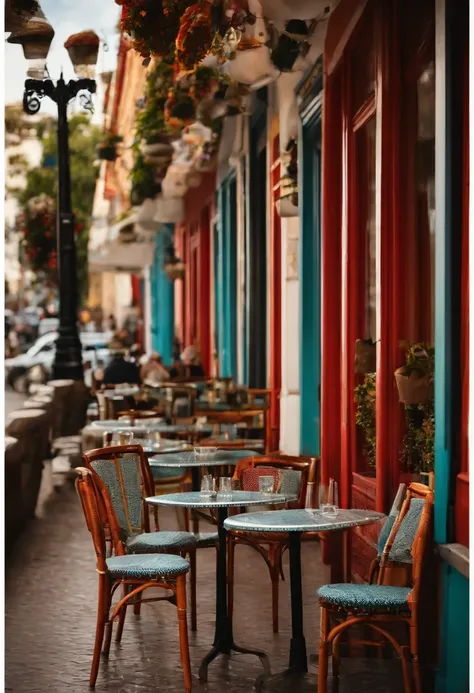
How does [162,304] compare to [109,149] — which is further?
[162,304]

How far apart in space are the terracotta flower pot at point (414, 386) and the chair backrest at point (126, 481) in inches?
63.9

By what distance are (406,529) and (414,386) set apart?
106cm

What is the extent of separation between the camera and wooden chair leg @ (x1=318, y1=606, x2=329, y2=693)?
5418mm

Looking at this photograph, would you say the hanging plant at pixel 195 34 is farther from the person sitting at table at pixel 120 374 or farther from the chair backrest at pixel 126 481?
the person sitting at table at pixel 120 374

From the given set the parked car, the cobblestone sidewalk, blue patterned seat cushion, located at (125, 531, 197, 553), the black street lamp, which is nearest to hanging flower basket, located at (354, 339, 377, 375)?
the cobblestone sidewalk

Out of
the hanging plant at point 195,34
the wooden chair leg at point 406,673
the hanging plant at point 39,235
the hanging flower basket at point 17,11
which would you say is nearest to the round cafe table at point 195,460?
the hanging plant at point 195,34

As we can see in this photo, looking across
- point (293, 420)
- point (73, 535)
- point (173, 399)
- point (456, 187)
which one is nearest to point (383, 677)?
point (456, 187)

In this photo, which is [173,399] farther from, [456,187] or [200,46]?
[456,187]

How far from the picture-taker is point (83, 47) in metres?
12.9

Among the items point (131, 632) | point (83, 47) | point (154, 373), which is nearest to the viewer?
point (131, 632)

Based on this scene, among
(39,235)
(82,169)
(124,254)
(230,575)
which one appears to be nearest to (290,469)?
(230,575)

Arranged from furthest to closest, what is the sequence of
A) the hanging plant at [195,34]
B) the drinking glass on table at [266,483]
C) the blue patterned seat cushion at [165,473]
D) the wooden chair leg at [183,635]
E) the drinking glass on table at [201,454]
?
the blue patterned seat cushion at [165,473], the drinking glass on table at [201,454], the hanging plant at [195,34], the drinking glass on table at [266,483], the wooden chair leg at [183,635]

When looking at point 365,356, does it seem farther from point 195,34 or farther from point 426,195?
point 195,34

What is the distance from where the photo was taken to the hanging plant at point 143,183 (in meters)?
20.8
